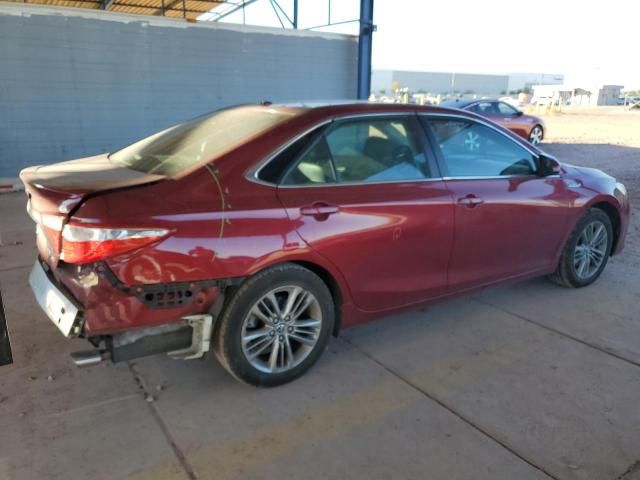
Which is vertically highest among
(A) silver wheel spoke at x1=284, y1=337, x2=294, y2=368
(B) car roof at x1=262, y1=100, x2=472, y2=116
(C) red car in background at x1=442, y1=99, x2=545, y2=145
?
(B) car roof at x1=262, y1=100, x2=472, y2=116

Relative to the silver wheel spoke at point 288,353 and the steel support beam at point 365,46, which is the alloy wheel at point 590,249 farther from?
the steel support beam at point 365,46

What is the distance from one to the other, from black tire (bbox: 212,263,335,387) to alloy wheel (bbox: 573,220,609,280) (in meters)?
2.75

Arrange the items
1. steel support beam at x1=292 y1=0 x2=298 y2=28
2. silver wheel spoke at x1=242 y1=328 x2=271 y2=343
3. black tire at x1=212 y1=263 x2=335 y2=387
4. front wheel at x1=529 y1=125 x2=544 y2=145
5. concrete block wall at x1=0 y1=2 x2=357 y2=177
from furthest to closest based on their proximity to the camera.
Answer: front wheel at x1=529 y1=125 x2=544 y2=145 → steel support beam at x1=292 y1=0 x2=298 y2=28 → concrete block wall at x1=0 y1=2 x2=357 y2=177 → silver wheel spoke at x1=242 y1=328 x2=271 y2=343 → black tire at x1=212 y1=263 x2=335 y2=387

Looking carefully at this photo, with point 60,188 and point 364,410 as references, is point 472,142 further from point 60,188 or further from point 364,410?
point 60,188

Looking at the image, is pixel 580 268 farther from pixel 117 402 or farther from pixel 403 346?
pixel 117 402

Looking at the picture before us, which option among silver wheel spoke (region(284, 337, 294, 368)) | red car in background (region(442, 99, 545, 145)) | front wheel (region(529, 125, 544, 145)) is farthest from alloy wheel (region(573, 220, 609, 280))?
front wheel (region(529, 125, 544, 145))

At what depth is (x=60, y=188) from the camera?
2.74m

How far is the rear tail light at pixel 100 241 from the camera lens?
8.25ft

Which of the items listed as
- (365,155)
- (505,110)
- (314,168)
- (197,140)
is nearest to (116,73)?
(197,140)

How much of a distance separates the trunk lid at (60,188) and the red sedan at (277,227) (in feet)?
0.05

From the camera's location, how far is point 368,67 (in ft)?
41.0

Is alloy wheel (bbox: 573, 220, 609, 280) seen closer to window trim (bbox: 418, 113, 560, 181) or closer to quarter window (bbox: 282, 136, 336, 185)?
window trim (bbox: 418, 113, 560, 181)

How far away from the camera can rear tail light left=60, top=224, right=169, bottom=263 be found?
252 centimetres

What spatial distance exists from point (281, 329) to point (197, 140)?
1.31 meters
